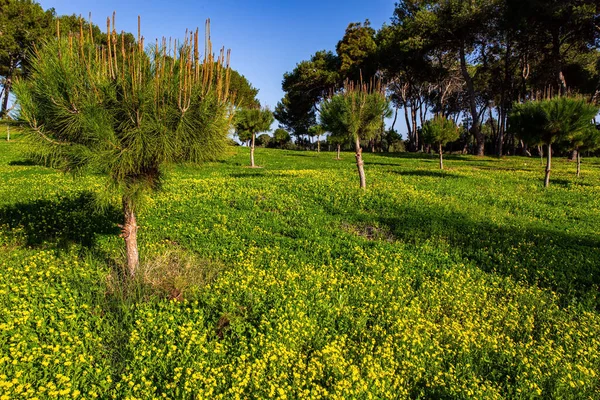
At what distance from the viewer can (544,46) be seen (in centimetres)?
3966

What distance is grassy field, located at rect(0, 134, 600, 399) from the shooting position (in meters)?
4.73

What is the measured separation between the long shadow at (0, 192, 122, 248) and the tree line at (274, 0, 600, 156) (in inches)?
1082

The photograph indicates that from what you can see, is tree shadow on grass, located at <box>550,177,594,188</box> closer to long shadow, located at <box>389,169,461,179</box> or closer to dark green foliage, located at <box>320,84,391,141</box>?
long shadow, located at <box>389,169,461,179</box>

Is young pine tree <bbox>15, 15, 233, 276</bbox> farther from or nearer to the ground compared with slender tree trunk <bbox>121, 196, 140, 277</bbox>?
farther from the ground

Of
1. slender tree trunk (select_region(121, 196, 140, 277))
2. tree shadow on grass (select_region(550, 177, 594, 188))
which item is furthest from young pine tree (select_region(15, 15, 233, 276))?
tree shadow on grass (select_region(550, 177, 594, 188))

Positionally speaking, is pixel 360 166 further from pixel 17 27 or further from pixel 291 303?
pixel 17 27

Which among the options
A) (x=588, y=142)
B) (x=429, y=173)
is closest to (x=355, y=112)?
(x=429, y=173)

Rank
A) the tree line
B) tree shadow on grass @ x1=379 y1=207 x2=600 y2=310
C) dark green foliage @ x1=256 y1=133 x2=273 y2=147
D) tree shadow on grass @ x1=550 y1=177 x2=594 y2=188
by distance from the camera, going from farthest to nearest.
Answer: dark green foliage @ x1=256 y1=133 x2=273 y2=147, the tree line, tree shadow on grass @ x1=550 y1=177 x2=594 y2=188, tree shadow on grass @ x1=379 y1=207 x2=600 y2=310

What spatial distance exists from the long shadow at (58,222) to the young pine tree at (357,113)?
11.2 meters

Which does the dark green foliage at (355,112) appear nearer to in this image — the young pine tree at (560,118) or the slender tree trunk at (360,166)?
the slender tree trunk at (360,166)

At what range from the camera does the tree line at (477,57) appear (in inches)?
1372

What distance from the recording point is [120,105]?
18.9 ft

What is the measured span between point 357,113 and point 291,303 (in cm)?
1321

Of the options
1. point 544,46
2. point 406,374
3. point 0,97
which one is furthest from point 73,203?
point 544,46
